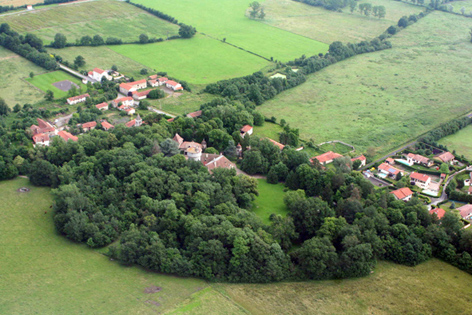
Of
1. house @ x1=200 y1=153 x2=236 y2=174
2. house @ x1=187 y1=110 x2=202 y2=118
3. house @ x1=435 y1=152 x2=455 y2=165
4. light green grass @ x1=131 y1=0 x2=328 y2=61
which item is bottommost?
house @ x1=200 y1=153 x2=236 y2=174

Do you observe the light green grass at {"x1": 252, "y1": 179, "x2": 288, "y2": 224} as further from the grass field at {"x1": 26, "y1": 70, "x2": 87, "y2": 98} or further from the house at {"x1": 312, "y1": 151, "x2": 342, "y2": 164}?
the grass field at {"x1": 26, "y1": 70, "x2": 87, "y2": 98}

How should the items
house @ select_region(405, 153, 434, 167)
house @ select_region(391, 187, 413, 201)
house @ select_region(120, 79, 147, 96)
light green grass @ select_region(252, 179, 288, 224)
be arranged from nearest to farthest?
light green grass @ select_region(252, 179, 288, 224), house @ select_region(391, 187, 413, 201), house @ select_region(405, 153, 434, 167), house @ select_region(120, 79, 147, 96)

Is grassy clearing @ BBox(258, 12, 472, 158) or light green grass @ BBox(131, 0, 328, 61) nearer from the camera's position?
grassy clearing @ BBox(258, 12, 472, 158)

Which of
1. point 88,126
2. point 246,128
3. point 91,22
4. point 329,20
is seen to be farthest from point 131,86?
point 329,20

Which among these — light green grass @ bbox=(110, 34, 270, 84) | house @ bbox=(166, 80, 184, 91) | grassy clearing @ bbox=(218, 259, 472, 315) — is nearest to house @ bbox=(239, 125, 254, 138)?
house @ bbox=(166, 80, 184, 91)

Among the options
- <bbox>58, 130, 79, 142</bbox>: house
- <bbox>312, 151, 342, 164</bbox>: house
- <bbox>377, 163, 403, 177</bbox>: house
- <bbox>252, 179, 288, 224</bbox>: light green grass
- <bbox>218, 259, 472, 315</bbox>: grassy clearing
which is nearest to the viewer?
<bbox>218, 259, 472, 315</bbox>: grassy clearing

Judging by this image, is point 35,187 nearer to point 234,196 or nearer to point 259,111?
point 234,196

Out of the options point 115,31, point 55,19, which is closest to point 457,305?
point 115,31
